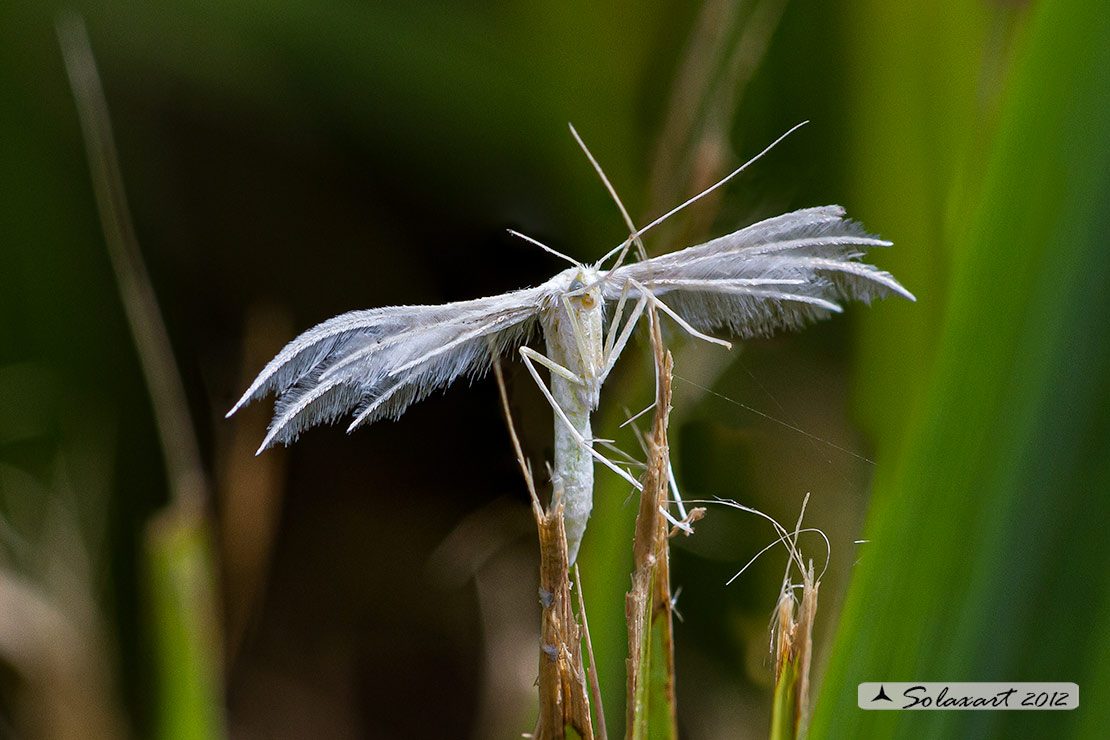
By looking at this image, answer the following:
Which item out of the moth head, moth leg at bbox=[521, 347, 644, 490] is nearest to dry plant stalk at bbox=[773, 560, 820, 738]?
moth leg at bbox=[521, 347, 644, 490]

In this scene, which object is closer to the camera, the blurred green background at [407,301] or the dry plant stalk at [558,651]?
the dry plant stalk at [558,651]

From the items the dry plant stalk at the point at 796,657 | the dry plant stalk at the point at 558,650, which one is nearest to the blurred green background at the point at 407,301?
the dry plant stalk at the point at 796,657

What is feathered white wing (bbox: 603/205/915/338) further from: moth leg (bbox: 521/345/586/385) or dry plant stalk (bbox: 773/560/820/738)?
dry plant stalk (bbox: 773/560/820/738)

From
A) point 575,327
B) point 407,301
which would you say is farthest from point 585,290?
point 407,301

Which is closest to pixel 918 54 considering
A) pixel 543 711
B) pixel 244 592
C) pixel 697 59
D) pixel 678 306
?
pixel 697 59

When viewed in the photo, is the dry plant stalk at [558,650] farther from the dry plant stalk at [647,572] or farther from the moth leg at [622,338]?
the moth leg at [622,338]

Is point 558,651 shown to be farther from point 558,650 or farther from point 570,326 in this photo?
point 570,326
